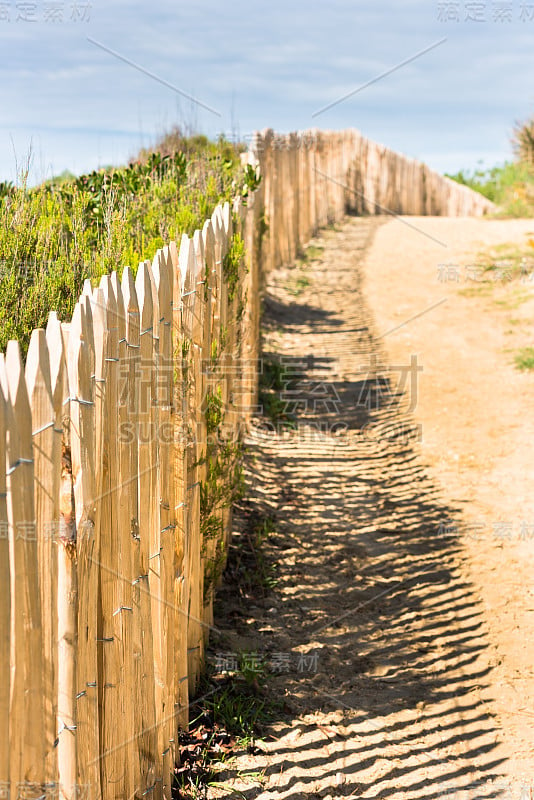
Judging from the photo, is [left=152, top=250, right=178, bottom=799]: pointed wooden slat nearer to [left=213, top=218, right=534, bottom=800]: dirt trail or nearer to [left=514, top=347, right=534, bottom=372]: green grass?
[left=213, top=218, right=534, bottom=800]: dirt trail

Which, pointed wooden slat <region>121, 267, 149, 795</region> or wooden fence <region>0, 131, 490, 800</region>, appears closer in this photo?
wooden fence <region>0, 131, 490, 800</region>

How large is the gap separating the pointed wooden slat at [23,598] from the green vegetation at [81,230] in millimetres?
1204

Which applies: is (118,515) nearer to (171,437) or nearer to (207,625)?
(171,437)

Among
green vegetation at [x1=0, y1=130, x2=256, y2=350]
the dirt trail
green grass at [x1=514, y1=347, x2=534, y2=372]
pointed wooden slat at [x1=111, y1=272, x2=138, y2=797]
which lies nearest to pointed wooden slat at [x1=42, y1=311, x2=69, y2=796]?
pointed wooden slat at [x1=111, y1=272, x2=138, y2=797]

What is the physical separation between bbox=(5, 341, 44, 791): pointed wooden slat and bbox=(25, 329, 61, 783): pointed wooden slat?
0.13 ft

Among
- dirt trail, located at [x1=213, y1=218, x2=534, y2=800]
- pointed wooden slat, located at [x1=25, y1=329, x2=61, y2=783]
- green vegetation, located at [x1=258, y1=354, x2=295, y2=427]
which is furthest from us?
green vegetation, located at [x1=258, y1=354, x2=295, y2=427]

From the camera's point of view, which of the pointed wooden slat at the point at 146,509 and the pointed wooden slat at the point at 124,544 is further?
the pointed wooden slat at the point at 146,509

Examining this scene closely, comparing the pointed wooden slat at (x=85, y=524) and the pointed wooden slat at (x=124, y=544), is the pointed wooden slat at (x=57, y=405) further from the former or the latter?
the pointed wooden slat at (x=124, y=544)

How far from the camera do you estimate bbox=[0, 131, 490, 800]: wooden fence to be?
1.80 m

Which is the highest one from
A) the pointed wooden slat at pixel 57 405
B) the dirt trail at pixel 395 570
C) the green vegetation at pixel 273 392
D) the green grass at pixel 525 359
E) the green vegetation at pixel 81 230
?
the green vegetation at pixel 81 230

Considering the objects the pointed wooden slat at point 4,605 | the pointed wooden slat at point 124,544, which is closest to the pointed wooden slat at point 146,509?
the pointed wooden slat at point 124,544

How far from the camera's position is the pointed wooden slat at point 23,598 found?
172 cm

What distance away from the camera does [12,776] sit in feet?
5.95

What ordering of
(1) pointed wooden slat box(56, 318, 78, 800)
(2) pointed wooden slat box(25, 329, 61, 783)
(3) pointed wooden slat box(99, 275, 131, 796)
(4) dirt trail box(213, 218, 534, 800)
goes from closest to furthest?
(2) pointed wooden slat box(25, 329, 61, 783), (1) pointed wooden slat box(56, 318, 78, 800), (3) pointed wooden slat box(99, 275, 131, 796), (4) dirt trail box(213, 218, 534, 800)
